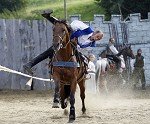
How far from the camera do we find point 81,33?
40.3 ft

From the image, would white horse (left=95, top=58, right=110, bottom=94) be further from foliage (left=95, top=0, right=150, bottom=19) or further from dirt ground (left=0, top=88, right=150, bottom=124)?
foliage (left=95, top=0, right=150, bottom=19)

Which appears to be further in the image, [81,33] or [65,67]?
[81,33]

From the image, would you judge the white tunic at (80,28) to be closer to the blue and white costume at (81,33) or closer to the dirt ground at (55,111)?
the blue and white costume at (81,33)

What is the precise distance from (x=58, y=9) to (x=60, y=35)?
41.1 meters

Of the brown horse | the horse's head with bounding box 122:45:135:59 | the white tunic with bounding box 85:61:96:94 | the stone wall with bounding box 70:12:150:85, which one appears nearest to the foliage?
the stone wall with bounding box 70:12:150:85

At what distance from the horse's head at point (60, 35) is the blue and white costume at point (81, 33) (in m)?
0.70

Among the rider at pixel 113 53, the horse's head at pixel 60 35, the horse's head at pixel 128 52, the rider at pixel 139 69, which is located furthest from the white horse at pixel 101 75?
the horse's head at pixel 60 35

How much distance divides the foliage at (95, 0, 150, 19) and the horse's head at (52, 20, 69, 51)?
2290 centimetres

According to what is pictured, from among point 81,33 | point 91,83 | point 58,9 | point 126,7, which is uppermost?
point 58,9

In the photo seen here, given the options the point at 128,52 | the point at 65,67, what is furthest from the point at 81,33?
the point at 128,52

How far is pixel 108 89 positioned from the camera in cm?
2058

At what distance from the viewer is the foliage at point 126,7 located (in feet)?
115

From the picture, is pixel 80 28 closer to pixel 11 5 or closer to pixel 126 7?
pixel 126 7

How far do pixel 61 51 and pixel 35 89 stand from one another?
9.24 m
